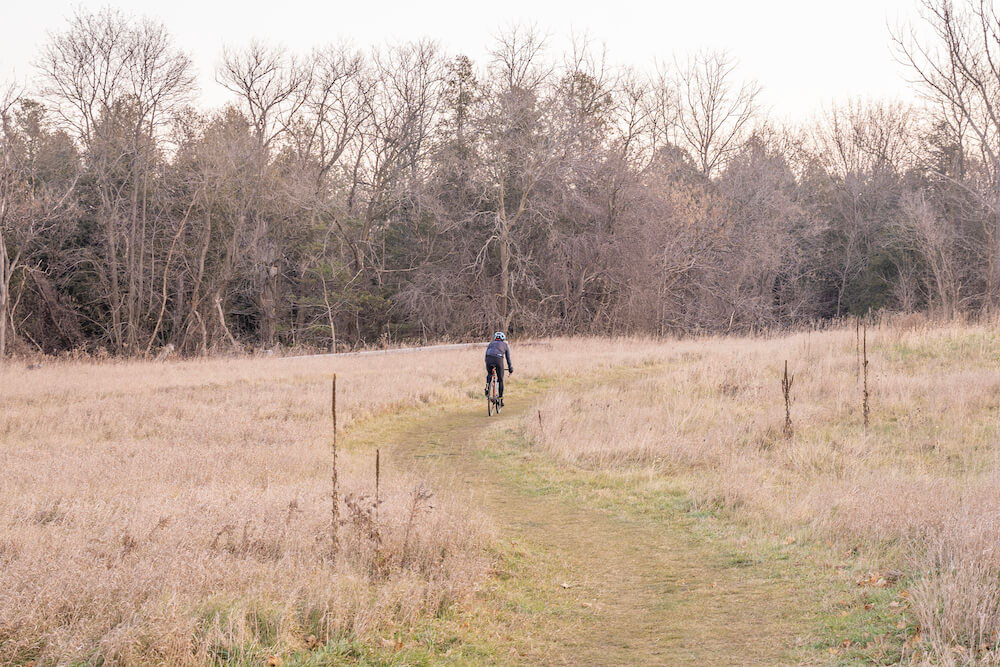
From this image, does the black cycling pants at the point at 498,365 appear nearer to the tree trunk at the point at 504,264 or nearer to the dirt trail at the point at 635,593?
the dirt trail at the point at 635,593

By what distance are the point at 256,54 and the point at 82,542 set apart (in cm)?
4161

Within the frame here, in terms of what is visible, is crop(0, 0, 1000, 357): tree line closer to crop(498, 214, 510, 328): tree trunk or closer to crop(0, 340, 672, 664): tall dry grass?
crop(498, 214, 510, 328): tree trunk

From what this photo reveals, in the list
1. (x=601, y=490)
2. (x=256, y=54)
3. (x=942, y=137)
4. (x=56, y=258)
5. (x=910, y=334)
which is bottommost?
(x=601, y=490)

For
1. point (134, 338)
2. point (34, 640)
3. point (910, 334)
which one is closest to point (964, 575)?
point (34, 640)

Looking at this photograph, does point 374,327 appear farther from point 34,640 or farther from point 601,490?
point 34,640

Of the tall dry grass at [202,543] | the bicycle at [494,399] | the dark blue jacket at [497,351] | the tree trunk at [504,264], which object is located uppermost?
the tree trunk at [504,264]

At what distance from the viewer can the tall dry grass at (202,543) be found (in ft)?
16.8

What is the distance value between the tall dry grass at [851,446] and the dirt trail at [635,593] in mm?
963

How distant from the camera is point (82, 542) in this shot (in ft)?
21.6

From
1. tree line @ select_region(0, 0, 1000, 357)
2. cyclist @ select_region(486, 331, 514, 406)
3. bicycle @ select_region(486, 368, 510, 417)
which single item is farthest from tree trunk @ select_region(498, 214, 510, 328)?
cyclist @ select_region(486, 331, 514, 406)

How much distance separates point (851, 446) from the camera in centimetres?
1159

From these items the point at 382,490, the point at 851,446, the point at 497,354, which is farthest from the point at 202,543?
the point at 497,354

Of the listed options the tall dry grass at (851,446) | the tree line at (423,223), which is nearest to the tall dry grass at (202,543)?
the tall dry grass at (851,446)

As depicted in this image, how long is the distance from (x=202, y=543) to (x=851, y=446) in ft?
29.5
